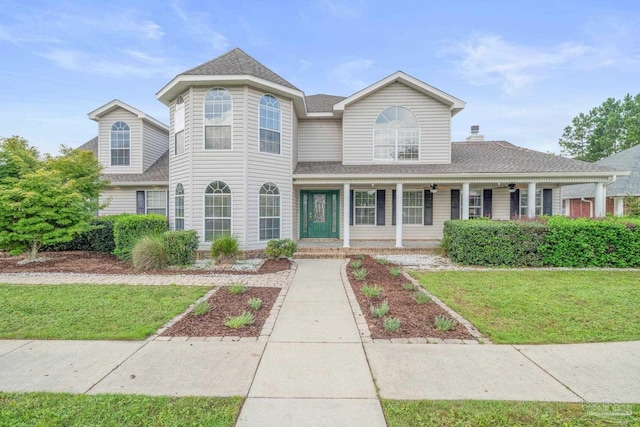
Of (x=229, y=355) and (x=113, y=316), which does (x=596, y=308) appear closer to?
(x=229, y=355)

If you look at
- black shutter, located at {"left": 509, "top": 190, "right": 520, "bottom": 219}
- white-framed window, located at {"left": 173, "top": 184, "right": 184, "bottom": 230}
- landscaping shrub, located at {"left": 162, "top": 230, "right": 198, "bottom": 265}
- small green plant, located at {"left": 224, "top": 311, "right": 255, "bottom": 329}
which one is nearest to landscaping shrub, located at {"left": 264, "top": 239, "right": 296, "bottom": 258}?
landscaping shrub, located at {"left": 162, "top": 230, "right": 198, "bottom": 265}

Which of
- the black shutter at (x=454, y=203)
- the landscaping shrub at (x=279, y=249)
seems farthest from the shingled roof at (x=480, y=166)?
the landscaping shrub at (x=279, y=249)

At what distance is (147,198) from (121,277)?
7.26m

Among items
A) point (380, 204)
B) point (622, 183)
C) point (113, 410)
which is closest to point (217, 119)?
point (380, 204)

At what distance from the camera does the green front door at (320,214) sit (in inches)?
496

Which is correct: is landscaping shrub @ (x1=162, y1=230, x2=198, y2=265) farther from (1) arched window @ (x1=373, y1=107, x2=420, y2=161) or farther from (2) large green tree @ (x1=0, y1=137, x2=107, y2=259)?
(1) arched window @ (x1=373, y1=107, x2=420, y2=161)

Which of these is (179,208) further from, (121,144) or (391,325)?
(391,325)

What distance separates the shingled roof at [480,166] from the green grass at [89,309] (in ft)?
21.8

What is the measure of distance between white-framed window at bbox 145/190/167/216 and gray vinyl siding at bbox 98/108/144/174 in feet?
4.13

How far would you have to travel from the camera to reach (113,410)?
7.54 ft

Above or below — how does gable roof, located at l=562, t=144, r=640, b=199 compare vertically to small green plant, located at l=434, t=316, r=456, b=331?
above

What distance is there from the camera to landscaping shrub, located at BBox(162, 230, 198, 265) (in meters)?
8.15

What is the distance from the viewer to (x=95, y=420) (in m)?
2.18

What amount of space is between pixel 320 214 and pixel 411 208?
4.02 meters
